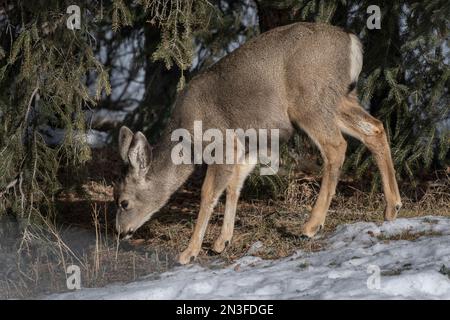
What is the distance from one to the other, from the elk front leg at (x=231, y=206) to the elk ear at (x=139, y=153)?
934 mm

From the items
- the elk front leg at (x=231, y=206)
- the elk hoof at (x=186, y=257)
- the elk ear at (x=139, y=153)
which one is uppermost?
the elk ear at (x=139, y=153)

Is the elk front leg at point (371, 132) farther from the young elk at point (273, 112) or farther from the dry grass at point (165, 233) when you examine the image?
the dry grass at point (165, 233)

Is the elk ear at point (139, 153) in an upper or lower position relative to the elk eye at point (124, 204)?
upper

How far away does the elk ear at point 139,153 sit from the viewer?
356 inches

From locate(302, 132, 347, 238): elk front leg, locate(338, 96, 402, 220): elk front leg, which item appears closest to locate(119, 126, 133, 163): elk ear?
locate(302, 132, 347, 238): elk front leg

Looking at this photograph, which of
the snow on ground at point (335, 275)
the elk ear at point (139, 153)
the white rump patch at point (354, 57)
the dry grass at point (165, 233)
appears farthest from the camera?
the elk ear at point (139, 153)

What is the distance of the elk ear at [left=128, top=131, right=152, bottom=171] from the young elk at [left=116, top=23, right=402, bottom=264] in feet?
0.03

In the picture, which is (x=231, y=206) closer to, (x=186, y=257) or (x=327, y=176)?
(x=186, y=257)

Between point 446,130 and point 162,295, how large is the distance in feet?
14.4

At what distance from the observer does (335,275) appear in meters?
7.24

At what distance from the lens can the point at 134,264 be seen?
8688 mm

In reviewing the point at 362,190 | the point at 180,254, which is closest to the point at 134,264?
the point at 180,254

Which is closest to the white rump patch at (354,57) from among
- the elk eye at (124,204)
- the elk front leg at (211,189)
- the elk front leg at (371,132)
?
the elk front leg at (371,132)

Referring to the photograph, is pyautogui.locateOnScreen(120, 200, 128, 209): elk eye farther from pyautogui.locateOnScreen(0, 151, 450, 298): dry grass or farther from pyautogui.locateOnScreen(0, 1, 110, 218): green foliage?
pyautogui.locateOnScreen(0, 1, 110, 218): green foliage
